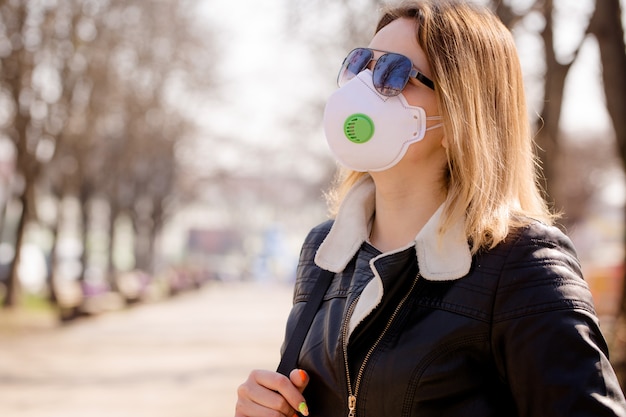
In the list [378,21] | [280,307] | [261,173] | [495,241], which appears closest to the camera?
[495,241]

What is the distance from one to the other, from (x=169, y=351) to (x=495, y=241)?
1253 centimetres

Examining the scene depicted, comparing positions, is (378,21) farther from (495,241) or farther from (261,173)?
(261,173)

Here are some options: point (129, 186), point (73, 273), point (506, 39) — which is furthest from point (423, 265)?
point (73, 273)

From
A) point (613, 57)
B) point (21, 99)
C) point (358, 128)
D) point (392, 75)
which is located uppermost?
point (613, 57)

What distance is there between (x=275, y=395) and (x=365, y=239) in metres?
0.49

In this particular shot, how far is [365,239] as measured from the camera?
2229mm

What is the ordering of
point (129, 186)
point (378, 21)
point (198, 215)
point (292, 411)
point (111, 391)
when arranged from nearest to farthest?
point (292, 411) → point (378, 21) → point (111, 391) → point (129, 186) → point (198, 215)

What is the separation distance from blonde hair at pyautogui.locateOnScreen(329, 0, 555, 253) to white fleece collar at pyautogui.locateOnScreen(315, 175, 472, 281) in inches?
1.3

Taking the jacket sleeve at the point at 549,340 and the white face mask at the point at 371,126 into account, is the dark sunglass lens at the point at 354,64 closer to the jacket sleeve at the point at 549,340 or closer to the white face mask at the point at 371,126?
the white face mask at the point at 371,126

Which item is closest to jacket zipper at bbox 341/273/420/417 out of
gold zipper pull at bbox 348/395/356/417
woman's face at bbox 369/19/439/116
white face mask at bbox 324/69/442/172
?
gold zipper pull at bbox 348/395/356/417

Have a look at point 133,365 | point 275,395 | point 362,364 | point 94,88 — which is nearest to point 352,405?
point 362,364

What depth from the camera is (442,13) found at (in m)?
2.08

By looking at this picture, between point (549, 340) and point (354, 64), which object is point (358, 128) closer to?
point (354, 64)

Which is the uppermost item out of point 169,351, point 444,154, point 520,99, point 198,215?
point 520,99
